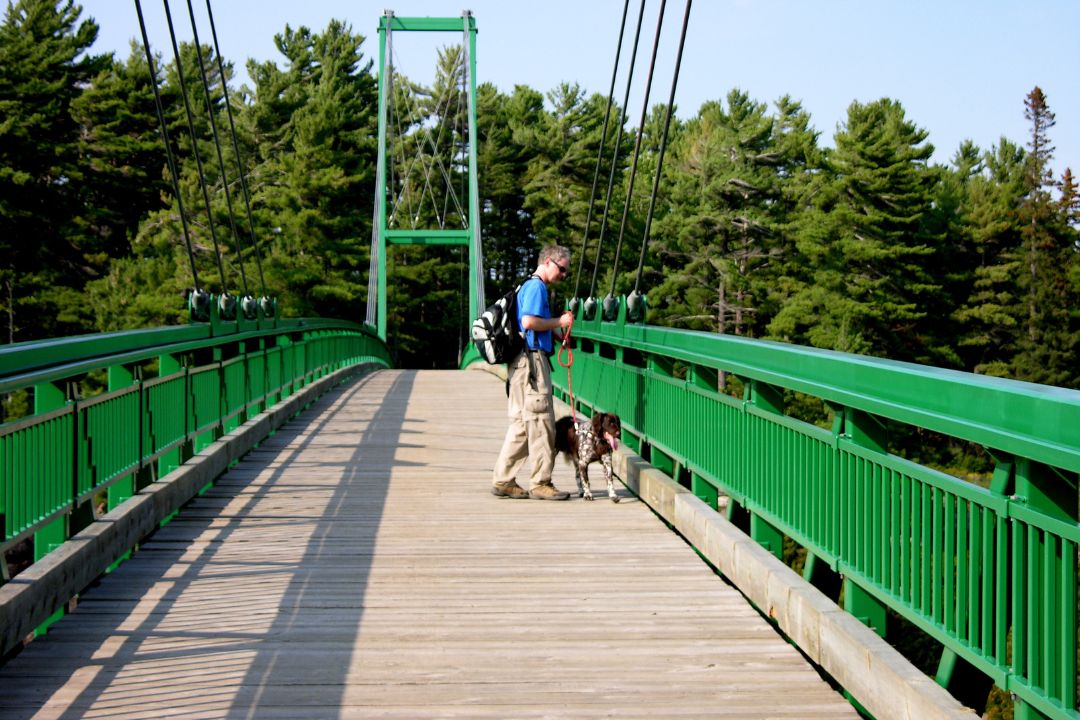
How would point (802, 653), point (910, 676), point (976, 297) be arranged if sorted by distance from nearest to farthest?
point (910, 676), point (802, 653), point (976, 297)

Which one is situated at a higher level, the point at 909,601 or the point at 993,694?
the point at 909,601

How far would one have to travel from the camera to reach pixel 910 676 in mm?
3439

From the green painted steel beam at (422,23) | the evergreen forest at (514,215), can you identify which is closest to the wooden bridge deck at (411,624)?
the green painted steel beam at (422,23)

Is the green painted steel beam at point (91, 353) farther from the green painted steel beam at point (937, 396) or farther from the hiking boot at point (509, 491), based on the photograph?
the green painted steel beam at point (937, 396)

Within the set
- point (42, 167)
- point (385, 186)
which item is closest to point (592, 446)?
point (385, 186)

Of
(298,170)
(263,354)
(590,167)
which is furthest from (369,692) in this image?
(590,167)

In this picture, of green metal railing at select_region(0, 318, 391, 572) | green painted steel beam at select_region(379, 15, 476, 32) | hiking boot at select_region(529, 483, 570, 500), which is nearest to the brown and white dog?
hiking boot at select_region(529, 483, 570, 500)

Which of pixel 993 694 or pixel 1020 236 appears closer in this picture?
pixel 993 694

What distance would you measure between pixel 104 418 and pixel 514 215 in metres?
69.4

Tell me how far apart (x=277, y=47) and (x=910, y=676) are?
74457 millimetres

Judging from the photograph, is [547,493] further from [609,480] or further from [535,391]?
[535,391]

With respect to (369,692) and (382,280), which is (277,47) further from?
(369,692)

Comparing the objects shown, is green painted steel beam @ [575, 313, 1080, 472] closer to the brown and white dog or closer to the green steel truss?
the brown and white dog

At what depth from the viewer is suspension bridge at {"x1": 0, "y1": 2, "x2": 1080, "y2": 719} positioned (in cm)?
328
